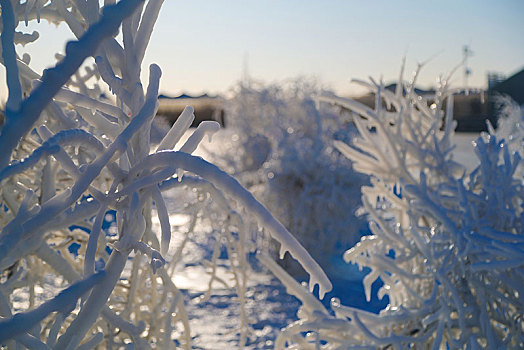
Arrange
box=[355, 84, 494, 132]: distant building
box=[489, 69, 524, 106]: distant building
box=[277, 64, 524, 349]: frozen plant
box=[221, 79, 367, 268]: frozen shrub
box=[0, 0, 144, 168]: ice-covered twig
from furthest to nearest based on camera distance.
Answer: box=[489, 69, 524, 106]: distant building → box=[355, 84, 494, 132]: distant building → box=[221, 79, 367, 268]: frozen shrub → box=[277, 64, 524, 349]: frozen plant → box=[0, 0, 144, 168]: ice-covered twig

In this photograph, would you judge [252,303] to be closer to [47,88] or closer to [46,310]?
[46,310]

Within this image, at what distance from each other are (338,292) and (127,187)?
4149 millimetres

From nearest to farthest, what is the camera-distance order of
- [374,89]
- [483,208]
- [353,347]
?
[353,347] → [483,208] → [374,89]

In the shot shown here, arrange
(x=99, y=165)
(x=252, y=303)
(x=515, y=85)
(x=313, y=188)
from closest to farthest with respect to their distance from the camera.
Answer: (x=99, y=165) → (x=252, y=303) → (x=313, y=188) → (x=515, y=85)

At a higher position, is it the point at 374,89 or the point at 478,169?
the point at 374,89

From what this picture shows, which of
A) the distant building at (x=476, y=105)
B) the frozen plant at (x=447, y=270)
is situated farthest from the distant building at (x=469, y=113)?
the frozen plant at (x=447, y=270)

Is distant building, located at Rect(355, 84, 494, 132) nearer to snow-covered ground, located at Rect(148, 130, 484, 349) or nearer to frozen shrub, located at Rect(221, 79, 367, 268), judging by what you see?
frozen shrub, located at Rect(221, 79, 367, 268)

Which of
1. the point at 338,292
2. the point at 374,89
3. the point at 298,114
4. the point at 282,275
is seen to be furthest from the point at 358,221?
the point at 282,275

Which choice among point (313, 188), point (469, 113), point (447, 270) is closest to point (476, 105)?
point (469, 113)

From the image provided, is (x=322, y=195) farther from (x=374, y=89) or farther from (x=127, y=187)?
(x=127, y=187)

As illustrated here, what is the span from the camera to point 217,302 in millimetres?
4391

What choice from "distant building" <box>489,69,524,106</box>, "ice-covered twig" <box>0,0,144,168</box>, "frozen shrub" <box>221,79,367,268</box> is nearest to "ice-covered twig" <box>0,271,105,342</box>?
"ice-covered twig" <box>0,0,144,168</box>

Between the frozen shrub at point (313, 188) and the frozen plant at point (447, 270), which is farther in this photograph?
the frozen shrub at point (313, 188)

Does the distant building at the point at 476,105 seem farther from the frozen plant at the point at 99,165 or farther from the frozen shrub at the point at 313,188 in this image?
the frozen plant at the point at 99,165
